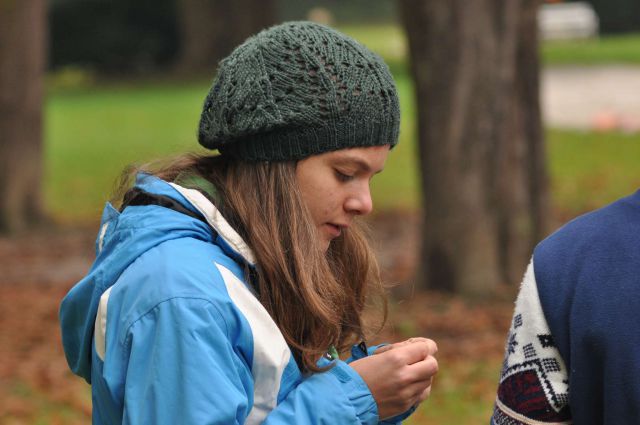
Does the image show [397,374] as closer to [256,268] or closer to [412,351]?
[412,351]

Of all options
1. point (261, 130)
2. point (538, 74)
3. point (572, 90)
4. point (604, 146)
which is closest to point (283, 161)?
point (261, 130)

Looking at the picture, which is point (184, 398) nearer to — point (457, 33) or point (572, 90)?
point (457, 33)

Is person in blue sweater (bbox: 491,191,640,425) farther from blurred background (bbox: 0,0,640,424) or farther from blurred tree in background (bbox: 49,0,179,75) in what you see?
blurred tree in background (bbox: 49,0,179,75)

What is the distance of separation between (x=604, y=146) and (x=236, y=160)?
14.6 metres

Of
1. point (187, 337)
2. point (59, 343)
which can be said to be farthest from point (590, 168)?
point (187, 337)


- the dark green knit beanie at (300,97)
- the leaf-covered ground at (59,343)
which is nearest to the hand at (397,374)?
the dark green knit beanie at (300,97)

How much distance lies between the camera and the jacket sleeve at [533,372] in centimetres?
206

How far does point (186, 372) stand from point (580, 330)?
69 centimetres

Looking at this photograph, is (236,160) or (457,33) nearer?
(236,160)

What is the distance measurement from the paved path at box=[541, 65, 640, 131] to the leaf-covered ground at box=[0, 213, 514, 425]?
774 cm

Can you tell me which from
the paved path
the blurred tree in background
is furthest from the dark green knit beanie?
the blurred tree in background

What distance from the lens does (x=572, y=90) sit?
886 inches

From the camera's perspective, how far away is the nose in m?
2.37

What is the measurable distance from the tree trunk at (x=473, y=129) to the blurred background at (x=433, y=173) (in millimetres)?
10
